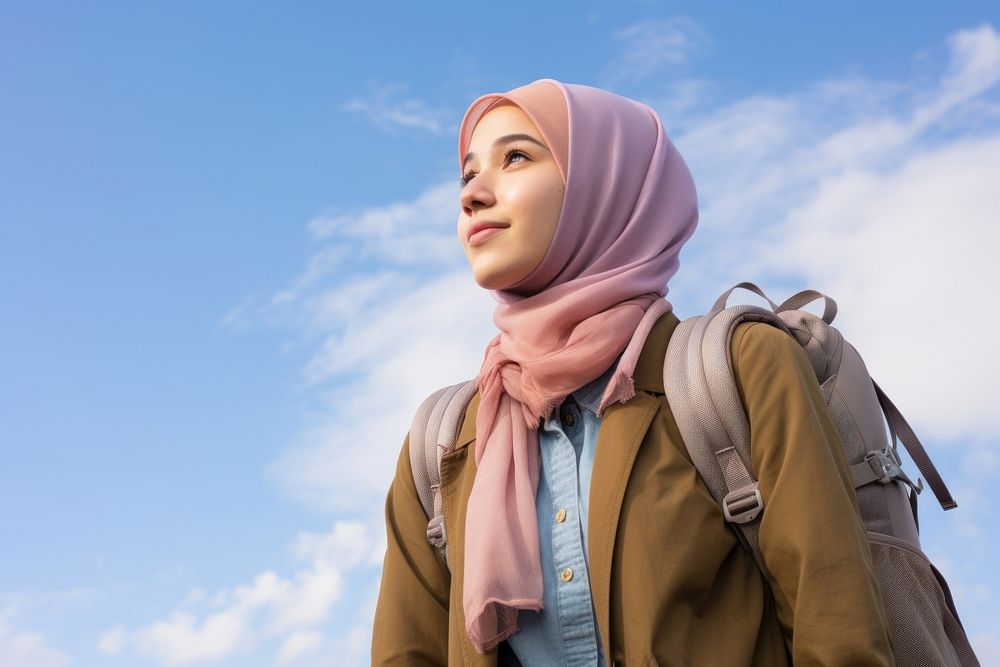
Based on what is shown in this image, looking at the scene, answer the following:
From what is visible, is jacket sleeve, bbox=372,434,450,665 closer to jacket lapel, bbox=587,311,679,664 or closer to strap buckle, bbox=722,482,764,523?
jacket lapel, bbox=587,311,679,664

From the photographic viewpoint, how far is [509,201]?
351 centimetres

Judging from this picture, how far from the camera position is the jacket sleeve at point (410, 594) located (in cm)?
361

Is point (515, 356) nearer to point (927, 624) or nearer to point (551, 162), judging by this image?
point (551, 162)

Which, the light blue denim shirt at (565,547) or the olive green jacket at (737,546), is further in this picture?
the light blue denim shirt at (565,547)

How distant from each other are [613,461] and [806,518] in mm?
577

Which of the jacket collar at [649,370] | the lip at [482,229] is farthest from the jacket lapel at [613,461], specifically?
the lip at [482,229]

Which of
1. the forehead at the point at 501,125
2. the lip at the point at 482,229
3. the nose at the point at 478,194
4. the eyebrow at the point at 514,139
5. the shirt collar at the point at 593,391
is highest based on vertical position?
the forehead at the point at 501,125

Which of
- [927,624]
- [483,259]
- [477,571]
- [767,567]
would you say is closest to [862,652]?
[767,567]

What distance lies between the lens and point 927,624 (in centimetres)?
326

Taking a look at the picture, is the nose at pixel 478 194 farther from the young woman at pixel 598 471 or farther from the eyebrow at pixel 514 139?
the eyebrow at pixel 514 139

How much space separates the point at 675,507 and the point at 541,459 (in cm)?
53

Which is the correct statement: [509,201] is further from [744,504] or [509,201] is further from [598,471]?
[744,504]

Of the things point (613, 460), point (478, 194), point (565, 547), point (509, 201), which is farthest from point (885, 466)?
point (478, 194)

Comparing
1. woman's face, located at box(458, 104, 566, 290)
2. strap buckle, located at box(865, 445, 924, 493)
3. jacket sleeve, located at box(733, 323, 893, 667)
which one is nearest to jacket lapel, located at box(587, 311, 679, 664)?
jacket sleeve, located at box(733, 323, 893, 667)
